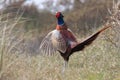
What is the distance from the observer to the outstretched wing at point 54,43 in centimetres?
842

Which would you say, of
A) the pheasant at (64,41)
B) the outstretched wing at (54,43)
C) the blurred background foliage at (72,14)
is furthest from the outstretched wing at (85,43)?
the blurred background foliage at (72,14)

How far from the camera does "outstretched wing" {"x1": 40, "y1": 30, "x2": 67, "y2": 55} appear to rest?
8422mm

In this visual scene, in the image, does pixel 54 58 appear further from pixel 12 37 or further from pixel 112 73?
pixel 112 73

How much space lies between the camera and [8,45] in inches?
345

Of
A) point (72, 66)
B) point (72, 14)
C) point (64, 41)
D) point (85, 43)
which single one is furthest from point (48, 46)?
point (72, 14)

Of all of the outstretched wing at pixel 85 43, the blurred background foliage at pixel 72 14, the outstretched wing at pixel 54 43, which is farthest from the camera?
the blurred background foliage at pixel 72 14

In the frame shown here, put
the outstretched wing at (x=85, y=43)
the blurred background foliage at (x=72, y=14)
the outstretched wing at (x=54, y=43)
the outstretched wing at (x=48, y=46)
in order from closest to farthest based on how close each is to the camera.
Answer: the outstretched wing at (x=85, y=43), the outstretched wing at (x=54, y=43), the outstretched wing at (x=48, y=46), the blurred background foliage at (x=72, y=14)

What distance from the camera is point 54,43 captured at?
8.55 meters

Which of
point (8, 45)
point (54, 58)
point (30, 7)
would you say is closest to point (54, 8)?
point (30, 7)

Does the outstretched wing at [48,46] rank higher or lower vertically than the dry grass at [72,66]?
higher

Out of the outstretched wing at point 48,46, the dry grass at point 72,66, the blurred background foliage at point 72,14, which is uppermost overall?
the outstretched wing at point 48,46

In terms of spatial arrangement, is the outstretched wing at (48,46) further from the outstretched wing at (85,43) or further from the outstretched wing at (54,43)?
the outstretched wing at (85,43)

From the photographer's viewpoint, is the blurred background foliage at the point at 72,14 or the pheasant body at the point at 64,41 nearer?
the pheasant body at the point at 64,41

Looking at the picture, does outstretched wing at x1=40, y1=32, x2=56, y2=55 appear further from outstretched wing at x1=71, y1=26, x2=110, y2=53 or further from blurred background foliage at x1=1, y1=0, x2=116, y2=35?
blurred background foliage at x1=1, y1=0, x2=116, y2=35
